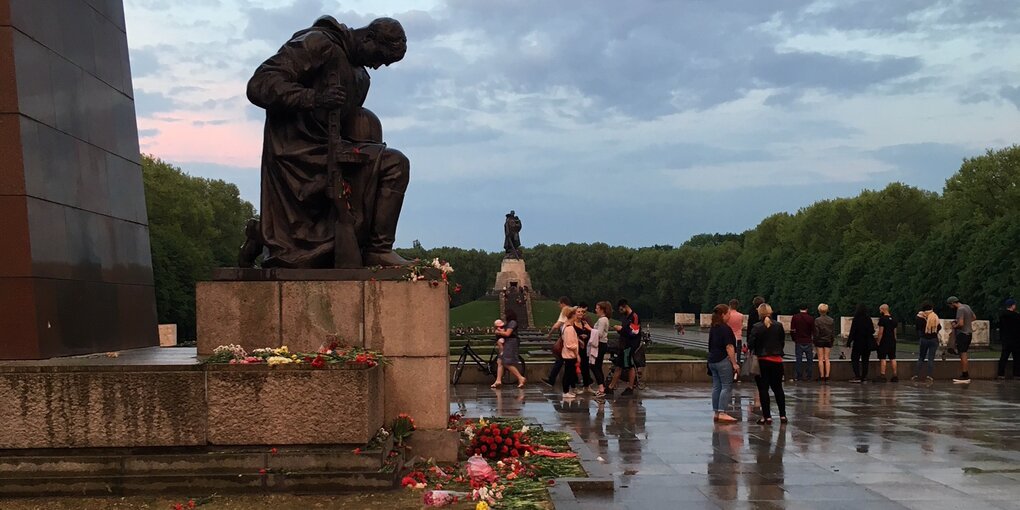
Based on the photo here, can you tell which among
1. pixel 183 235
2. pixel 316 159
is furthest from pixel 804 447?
pixel 183 235

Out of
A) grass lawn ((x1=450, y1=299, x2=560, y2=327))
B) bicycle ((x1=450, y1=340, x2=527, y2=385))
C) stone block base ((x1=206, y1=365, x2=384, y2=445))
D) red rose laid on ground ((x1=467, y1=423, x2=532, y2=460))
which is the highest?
stone block base ((x1=206, y1=365, x2=384, y2=445))

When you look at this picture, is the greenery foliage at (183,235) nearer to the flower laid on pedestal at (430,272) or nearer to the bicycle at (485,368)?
the bicycle at (485,368)

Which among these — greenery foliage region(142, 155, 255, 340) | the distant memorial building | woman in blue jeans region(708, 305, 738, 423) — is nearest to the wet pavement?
woman in blue jeans region(708, 305, 738, 423)

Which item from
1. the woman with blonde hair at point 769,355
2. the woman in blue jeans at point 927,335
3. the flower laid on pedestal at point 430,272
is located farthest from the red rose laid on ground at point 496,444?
the woman in blue jeans at point 927,335

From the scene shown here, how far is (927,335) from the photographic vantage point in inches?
795

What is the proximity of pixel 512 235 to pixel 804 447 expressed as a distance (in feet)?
190

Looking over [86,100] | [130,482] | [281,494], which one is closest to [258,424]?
[281,494]

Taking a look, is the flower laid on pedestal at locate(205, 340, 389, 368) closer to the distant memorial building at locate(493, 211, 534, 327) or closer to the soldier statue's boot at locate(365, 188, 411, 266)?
the soldier statue's boot at locate(365, 188, 411, 266)

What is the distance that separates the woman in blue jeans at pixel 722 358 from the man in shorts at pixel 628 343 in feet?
10.8

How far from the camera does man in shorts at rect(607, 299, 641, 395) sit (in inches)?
653

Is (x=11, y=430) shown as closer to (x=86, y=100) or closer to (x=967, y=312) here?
(x=86, y=100)

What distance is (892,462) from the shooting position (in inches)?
372

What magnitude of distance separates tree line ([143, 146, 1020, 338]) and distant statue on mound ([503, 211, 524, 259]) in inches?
745

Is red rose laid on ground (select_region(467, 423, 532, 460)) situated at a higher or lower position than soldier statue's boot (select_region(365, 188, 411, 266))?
lower
